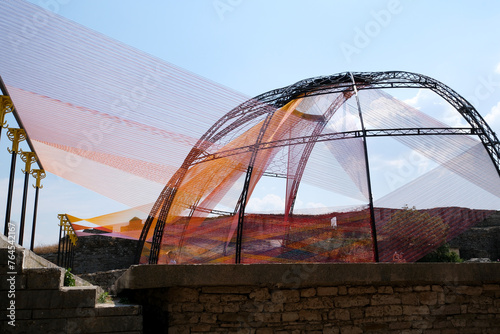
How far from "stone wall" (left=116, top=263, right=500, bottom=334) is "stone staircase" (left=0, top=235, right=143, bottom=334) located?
1.32ft

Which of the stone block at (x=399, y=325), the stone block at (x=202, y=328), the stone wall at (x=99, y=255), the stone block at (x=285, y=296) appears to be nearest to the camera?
the stone block at (x=202, y=328)

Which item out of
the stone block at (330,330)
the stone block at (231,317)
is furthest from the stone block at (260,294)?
the stone block at (330,330)

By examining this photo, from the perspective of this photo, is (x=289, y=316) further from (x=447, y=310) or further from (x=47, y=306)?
(x=47, y=306)

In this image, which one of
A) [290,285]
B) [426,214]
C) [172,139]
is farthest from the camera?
[426,214]

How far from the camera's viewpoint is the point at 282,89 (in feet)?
34.3

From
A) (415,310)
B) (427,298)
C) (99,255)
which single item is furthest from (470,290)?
(99,255)

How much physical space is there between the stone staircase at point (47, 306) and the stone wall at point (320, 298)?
0.40 metres

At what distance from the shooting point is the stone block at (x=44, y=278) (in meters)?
4.07

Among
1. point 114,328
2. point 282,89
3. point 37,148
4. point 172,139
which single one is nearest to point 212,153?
point 172,139

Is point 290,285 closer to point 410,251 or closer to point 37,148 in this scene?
point 410,251

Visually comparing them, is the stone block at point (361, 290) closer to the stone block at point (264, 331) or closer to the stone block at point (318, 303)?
the stone block at point (318, 303)

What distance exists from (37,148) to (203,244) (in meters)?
4.54

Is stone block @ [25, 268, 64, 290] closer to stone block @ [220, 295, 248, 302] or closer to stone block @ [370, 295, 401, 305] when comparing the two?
stone block @ [220, 295, 248, 302]

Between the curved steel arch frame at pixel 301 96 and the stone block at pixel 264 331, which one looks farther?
the curved steel arch frame at pixel 301 96
